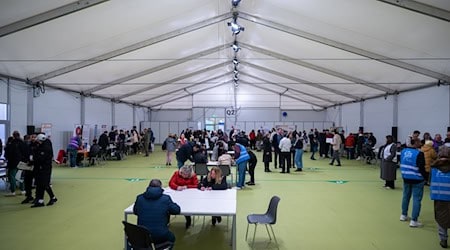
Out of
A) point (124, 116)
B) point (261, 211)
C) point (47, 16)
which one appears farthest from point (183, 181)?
point (124, 116)

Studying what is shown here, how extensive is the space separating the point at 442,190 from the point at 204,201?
Result: 3209 mm

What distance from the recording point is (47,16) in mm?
6902

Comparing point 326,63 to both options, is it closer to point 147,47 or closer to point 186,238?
point 147,47

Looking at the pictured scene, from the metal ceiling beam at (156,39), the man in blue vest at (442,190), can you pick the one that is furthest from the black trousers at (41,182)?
the man in blue vest at (442,190)

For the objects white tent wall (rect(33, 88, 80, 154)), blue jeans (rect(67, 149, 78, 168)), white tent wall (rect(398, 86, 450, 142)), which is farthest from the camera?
white tent wall (rect(33, 88, 80, 154))

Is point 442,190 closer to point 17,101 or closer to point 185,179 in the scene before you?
point 185,179

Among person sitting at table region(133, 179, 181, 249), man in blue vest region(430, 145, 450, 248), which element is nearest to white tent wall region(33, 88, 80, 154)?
person sitting at table region(133, 179, 181, 249)

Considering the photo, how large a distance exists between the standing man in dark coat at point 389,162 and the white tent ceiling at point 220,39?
2744 millimetres

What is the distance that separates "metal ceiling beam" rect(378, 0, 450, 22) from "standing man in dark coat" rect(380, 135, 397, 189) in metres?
3.04

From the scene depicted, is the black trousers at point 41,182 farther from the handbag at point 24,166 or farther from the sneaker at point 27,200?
the handbag at point 24,166

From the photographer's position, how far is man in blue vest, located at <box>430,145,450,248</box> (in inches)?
171

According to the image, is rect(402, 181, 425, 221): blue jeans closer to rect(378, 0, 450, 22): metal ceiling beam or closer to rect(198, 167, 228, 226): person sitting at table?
rect(198, 167, 228, 226): person sitting at table

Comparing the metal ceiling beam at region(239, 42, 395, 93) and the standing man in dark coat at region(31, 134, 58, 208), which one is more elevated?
the metal ceiling beam at region(239, 42, 395, 93)

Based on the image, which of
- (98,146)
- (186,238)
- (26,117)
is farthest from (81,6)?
(98,146)
